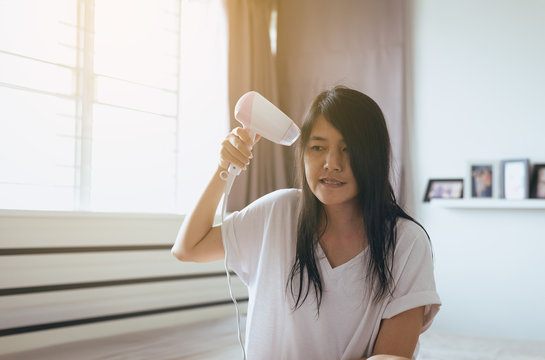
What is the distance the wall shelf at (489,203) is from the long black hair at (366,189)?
155 cm

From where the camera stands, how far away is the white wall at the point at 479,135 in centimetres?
264

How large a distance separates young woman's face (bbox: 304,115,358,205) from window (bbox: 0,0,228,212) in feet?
5.38

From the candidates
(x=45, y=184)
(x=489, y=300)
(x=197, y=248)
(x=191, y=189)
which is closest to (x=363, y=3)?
(x=191, y=189)

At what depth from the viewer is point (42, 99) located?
8.04 feet

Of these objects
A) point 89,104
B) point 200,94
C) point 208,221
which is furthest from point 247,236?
point 200,94

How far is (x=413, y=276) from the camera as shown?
1.17 m

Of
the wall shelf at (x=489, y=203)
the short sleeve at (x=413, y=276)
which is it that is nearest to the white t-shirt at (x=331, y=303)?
the short sleeve at (x=413, y=276)

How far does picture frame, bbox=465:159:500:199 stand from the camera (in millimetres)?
2697

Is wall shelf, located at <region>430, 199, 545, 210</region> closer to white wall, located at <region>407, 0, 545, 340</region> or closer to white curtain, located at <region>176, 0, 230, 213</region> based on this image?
white wall, located at <region>407, 0, 545, 340</region>

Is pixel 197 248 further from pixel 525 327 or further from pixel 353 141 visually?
pixel 525 327

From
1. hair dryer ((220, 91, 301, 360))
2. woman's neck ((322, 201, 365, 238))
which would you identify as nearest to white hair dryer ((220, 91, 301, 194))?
hair dryer ((220, 91, 301, 360))

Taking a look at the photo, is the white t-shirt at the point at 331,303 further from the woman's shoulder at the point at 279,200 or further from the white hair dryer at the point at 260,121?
the white hair dryer at the point at 260,121

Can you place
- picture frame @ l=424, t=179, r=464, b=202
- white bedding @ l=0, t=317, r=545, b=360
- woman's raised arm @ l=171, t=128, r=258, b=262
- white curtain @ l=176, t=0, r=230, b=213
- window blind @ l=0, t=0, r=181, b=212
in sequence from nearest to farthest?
woman's raised arm @ l=171, t=128, r=258, b=262
white bedding @ l=0, t=317, r=545, b=360
window blind @ l=0, t=0, r=181, b=212
picture frame @ l=424, t=179, r=464, b=202
white curtain @ l=176, t=0, r=230, b=213

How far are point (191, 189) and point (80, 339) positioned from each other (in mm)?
1126
